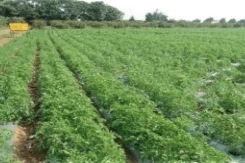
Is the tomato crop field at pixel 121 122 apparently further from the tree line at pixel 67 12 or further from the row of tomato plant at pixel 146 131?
the tree line at pixel 67 12

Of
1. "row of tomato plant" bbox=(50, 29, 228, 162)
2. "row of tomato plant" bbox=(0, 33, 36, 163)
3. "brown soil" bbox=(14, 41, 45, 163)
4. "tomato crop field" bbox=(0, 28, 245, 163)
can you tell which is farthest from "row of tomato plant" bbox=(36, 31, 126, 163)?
"row of tomato plant" bbox=(0, 33, 36, 163)

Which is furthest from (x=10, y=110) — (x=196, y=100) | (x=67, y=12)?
(x=67, y=12)

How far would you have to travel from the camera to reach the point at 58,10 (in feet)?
286

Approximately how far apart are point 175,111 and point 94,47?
665 inches

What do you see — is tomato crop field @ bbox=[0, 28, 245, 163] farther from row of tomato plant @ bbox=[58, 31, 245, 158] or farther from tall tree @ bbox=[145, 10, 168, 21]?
tall tree @ bbox=[145, 10, 168, 21]

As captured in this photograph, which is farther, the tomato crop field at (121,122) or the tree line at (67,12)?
the tree line at (67,12)

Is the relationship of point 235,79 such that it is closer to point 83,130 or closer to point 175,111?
point 175,111

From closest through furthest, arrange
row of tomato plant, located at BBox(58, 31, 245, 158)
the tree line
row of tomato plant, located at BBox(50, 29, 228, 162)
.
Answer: row of tomato plant, located at BBox(50, 29, 228, 162)
row of tomato plant, located at BBox(58, 31, 245, 158)
the tree line

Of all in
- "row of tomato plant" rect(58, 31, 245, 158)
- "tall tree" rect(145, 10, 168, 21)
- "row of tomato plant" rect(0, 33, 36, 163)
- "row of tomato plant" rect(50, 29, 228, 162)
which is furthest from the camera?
"tall tree" rect(145, 10, 168, 21)

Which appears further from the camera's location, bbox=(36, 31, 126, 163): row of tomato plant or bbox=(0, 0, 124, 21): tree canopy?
bbox=(0, 0, 124, 21): tree canopy

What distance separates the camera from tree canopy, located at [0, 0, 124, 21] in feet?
271

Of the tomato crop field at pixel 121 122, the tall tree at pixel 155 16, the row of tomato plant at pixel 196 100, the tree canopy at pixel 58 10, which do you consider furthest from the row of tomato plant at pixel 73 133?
the tall tree at pixel 155 16

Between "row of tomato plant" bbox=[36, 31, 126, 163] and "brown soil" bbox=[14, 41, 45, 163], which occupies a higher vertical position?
"row of tomato plant" bbox=[36, 31, 126, 163]

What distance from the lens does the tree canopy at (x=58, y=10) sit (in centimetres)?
8269
